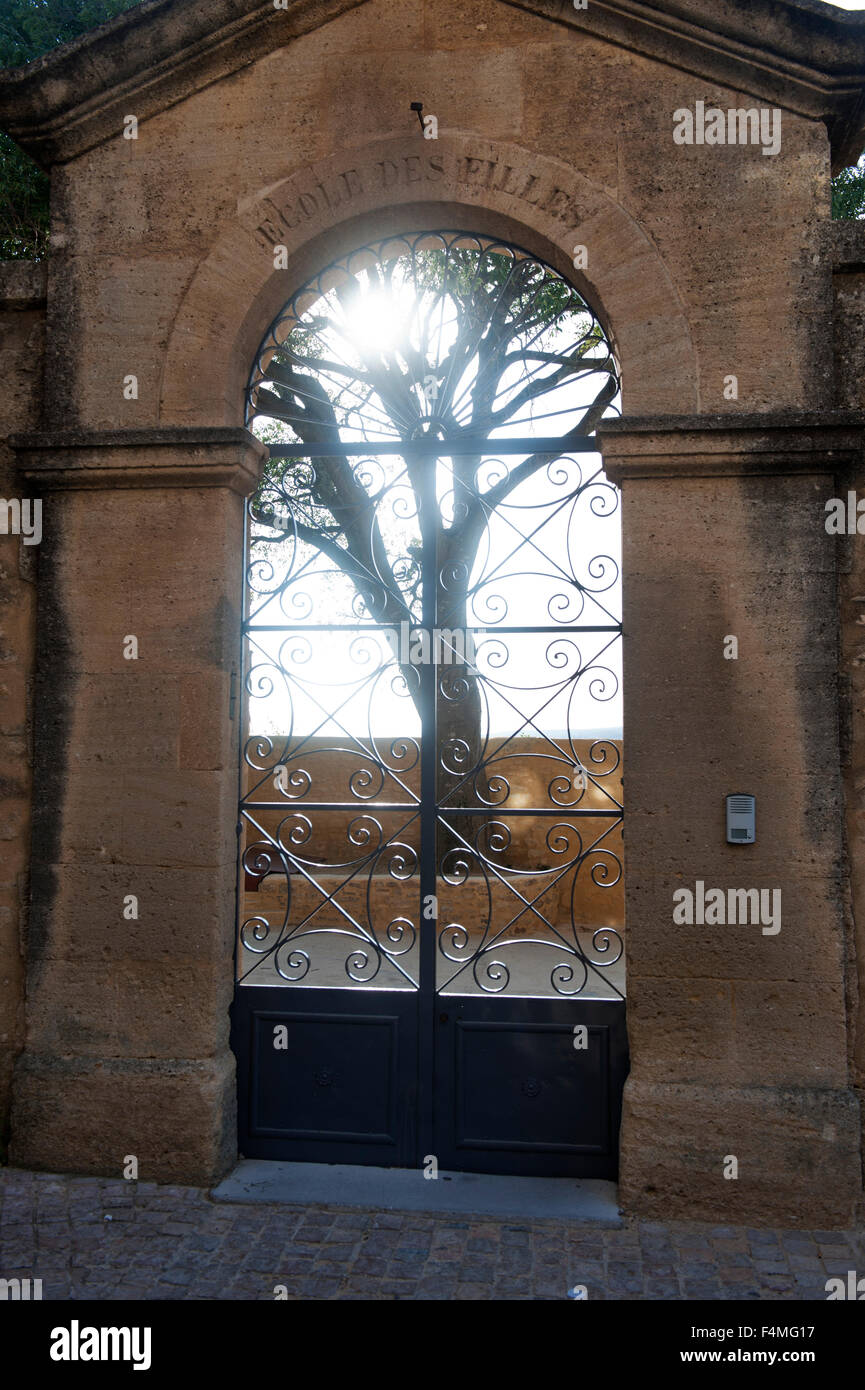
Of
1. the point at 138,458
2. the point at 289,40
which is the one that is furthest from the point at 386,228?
the point at 138,458

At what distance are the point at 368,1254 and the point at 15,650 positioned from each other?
2.89 metres

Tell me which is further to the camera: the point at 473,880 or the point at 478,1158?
the point at 473,880

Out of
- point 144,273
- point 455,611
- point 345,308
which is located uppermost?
point 345,308

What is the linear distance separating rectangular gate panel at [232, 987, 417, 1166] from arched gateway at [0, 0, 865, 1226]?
0.02 meters

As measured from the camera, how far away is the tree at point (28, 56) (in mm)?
8398

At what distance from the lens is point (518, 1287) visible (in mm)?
3271

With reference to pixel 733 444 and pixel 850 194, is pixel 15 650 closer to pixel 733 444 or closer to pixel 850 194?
pixel 733 444

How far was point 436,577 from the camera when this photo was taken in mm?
4383

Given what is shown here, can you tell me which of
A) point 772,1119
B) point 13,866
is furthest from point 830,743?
point 13,866

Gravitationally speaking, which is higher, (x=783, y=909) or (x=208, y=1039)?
(x=783, y=909)

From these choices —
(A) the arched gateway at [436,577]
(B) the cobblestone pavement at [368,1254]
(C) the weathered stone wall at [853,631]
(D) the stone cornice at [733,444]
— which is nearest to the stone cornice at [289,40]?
(A) the arched gateway at [436,577]

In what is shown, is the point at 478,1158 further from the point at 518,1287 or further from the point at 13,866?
the point at 13,866
